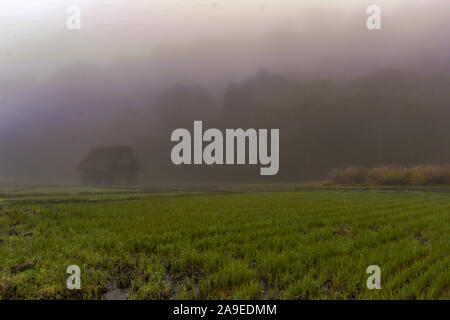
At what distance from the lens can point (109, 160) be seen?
274ft

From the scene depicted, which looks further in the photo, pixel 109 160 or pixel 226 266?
pixel 109 160

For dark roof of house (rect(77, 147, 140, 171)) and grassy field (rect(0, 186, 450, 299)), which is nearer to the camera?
grassy field (rect(0, 186, 450, 299))

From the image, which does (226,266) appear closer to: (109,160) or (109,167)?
(109,167)

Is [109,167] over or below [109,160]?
below

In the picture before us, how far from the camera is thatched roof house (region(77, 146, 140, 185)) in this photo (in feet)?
261

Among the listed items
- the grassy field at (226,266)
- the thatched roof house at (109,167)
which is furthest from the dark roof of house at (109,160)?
the grassy field at (226,266)

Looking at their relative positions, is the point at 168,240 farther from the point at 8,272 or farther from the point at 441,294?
the point at 441,294

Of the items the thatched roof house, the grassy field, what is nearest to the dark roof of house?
the thatched roof house

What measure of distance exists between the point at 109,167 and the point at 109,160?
388 cm

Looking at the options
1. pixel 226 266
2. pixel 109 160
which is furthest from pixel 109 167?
pixel 226 266

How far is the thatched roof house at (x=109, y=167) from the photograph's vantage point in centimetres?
7950

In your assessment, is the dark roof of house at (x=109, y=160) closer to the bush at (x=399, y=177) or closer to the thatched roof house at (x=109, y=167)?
the thatched roof house at (x=109, y=167)

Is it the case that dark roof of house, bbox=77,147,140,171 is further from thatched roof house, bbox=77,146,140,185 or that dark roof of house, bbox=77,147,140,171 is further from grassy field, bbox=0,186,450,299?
grassy field, bbox=0,186,450,299
